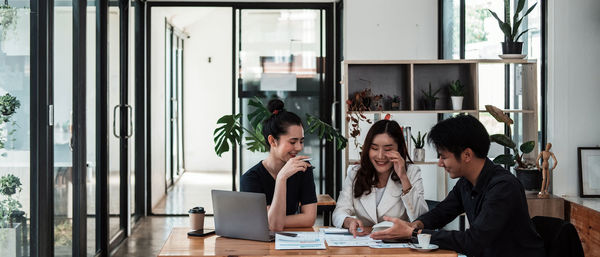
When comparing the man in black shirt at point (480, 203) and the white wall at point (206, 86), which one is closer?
the man in black shirt at point (480, 203)

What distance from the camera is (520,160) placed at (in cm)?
460

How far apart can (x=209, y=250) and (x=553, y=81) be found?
105 inches

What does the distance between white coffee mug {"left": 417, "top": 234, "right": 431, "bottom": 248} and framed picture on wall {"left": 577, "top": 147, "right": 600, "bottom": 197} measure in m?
2.03

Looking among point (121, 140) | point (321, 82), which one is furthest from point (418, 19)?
point (121, 140)

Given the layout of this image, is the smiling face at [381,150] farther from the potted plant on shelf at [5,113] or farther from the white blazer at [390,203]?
the potted plant on shelf at [5,113]

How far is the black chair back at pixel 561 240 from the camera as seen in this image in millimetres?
2604

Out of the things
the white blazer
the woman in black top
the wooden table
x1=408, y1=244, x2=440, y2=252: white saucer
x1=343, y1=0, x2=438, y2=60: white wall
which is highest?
x1=343, y1=0, x2=438, y2=60: white wall

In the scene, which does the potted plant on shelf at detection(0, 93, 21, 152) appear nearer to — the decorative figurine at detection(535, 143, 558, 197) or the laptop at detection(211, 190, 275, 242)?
the laptop at detection(211, 190, 275, 242)

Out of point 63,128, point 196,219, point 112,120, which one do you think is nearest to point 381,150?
point 196,219

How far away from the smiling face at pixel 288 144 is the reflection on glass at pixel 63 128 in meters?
1.51

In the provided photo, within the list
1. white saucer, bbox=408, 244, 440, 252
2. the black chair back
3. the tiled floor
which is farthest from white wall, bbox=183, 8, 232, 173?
the black chair back

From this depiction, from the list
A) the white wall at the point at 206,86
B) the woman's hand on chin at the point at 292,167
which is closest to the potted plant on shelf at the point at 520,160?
the woman's hand on chin at the point at 292,167

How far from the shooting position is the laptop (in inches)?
116

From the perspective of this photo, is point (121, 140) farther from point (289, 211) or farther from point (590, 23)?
point (590, 23)
